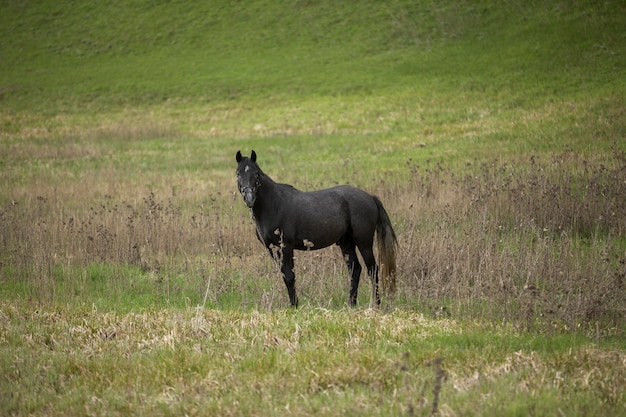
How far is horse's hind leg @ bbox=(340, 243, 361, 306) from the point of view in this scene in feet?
32.9

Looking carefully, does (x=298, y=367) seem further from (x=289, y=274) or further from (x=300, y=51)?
(x=300, y=51)

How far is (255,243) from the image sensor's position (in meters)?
13.8

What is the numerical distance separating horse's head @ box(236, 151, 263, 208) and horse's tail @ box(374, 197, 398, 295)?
216 cm

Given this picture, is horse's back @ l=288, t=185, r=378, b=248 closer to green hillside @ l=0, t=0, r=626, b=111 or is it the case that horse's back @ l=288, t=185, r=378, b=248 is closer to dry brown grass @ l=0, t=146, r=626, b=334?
dry brown grass @ l=0, t=146, r=626, b=334

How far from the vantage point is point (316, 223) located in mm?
Answer: 10000

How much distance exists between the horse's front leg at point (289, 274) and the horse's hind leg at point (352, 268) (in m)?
0.91

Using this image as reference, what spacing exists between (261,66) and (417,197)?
1672 inches

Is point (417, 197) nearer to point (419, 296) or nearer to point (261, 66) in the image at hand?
point (419, 296)

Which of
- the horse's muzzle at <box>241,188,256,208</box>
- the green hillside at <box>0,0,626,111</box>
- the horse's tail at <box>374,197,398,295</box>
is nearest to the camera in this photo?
the horse's muzzle at <box>241,188,256,208</box>

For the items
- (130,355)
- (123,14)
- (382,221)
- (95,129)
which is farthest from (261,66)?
(130,355)

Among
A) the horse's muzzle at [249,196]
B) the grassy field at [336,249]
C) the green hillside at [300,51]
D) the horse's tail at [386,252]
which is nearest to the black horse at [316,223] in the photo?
the horse's tail at [386,252]

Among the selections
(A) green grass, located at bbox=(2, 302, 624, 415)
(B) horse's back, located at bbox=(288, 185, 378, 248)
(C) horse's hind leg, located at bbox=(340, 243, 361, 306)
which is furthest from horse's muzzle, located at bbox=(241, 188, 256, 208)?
(C) horse's hind leg, located at bbox=(340, 243, 361, 306)

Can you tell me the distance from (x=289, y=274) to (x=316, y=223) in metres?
0.94

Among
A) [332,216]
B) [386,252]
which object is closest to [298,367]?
[332,216]
